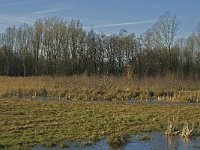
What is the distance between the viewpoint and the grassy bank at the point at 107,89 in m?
35.2

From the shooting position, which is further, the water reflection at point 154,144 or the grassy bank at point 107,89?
the grassy bank at point 107,89

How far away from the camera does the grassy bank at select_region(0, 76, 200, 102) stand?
3522cm

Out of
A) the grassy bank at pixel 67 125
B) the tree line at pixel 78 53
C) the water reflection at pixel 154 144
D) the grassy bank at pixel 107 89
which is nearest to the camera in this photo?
the water reflection at pixel 154 144

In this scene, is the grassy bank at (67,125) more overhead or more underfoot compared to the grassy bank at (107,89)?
more underfoot

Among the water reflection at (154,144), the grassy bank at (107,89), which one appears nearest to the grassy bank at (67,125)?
the water reflection at (154,144)

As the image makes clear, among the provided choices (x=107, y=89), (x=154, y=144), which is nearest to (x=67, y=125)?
(x=154, y=144)

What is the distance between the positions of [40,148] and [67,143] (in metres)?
1.12

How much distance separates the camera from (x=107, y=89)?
3803cm

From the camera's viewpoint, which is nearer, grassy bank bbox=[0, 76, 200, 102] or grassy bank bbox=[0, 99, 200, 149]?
grassy bank bbox=[0, 99, 200, 149]

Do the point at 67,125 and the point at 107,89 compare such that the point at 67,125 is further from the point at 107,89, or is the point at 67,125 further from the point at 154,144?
the point at 107,89

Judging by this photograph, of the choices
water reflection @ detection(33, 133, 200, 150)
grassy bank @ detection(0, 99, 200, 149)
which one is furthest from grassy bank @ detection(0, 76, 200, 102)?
water reflection @ detection(33, 133, 200, 150)

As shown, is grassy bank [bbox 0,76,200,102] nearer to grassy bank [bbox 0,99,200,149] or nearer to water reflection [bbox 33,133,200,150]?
grassy bank [bbox 0,99,200,149]

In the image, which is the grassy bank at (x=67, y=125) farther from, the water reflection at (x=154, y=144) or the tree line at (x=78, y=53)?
the tree line at (x=78, y=53)

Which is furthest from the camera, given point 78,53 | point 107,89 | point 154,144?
point 78,53
